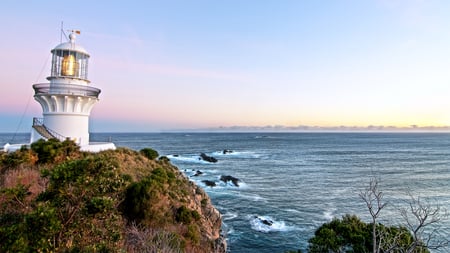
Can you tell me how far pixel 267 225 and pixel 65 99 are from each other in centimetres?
1672

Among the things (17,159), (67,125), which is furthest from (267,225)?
(17,159)

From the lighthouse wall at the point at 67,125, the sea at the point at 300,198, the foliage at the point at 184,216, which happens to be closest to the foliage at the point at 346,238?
the sea at the point at 300,198

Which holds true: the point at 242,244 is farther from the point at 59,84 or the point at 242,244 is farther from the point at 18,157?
the point at 59,84

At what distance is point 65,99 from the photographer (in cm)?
1742

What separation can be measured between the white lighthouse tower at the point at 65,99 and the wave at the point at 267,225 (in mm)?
12881

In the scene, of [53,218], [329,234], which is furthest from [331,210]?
[53,218]

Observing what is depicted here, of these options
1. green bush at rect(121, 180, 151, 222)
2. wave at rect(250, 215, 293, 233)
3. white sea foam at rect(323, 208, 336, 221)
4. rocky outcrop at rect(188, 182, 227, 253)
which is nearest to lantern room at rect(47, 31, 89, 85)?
green bush at rect(121, 180, 151, 222)

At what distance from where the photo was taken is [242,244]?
1819 centimetres

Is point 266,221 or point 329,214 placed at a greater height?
point 329,214

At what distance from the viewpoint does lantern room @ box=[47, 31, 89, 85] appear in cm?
1777

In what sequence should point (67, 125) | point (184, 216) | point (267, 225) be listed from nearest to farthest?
point (184, 216), point (67, 125), point (267, 225)

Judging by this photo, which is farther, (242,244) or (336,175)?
(336,175)

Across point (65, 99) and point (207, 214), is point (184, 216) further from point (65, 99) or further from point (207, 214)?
point (65, 99)

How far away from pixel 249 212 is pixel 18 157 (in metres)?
17.8
